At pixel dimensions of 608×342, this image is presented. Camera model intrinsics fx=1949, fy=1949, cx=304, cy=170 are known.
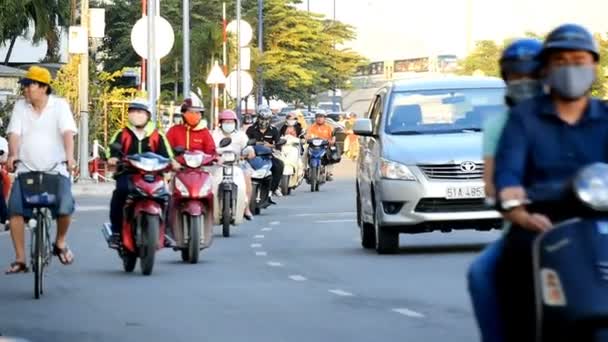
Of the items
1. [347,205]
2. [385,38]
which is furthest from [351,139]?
[385,38]

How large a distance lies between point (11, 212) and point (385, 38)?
471 feet

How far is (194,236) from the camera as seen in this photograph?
19.0 m

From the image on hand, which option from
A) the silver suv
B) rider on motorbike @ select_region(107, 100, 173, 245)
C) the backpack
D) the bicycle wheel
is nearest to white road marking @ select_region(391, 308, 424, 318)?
the bicycle wheel

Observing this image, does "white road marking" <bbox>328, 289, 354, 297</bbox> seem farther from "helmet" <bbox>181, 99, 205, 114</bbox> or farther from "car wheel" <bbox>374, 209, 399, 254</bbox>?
"helmet" <bbox>181, 99, 205, 114</bbox>

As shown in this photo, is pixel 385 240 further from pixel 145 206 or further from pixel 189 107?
pixel 145 206

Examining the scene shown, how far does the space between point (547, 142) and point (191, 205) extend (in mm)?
12548

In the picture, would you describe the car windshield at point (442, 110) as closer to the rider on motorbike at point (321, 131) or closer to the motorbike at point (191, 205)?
the motorbike at point (191, 205)

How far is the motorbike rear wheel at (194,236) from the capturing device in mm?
18922

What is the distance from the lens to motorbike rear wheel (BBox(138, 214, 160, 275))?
674 inches

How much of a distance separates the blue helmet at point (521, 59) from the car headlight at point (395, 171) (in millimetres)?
12044

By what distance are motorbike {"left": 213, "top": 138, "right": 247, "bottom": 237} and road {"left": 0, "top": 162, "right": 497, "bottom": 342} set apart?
0.66 metres

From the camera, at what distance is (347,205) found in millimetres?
34156

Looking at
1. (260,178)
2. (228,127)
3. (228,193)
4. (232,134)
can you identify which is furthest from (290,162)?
(228,193)

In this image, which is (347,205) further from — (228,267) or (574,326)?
(574,326)
